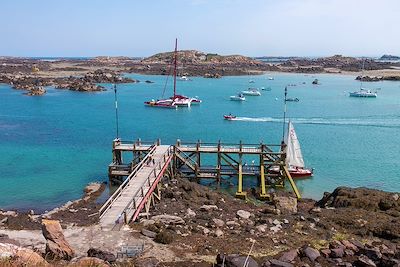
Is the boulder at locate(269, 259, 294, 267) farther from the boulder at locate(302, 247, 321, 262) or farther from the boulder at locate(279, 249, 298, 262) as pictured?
the boulder at locate(302, 247, 321, 262)

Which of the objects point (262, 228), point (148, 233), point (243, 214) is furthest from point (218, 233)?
point (243, 214)

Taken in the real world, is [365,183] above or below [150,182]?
below

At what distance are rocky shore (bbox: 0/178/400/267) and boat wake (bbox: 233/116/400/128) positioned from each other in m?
40.3

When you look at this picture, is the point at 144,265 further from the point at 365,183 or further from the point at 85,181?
the point at 365,183

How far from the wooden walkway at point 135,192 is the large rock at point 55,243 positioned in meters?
4.64

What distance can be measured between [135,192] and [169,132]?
3517 centimetres

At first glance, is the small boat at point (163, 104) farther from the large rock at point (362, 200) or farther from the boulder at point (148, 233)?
the boulder at point (148, 233)

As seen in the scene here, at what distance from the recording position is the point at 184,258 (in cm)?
1923

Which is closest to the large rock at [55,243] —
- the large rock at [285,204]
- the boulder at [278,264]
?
the boulder at [278,264]

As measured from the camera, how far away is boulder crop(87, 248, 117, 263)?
1782cm

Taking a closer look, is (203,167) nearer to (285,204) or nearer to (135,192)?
(285,204)

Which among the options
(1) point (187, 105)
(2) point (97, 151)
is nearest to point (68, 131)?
(2) point (97, 151)

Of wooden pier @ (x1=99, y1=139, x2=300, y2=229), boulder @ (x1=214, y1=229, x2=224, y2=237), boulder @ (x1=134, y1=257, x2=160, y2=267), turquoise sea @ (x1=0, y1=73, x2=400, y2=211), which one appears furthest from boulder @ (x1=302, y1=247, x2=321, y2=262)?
turquoise sea @ (x1=0, y1=73, x2=400, y2=211)

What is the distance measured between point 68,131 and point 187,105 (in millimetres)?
33600
